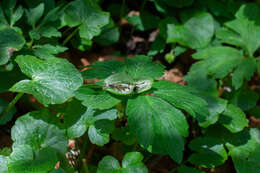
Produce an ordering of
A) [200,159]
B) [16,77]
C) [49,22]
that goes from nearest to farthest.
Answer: [200,159] → [16,77] → [49,22]

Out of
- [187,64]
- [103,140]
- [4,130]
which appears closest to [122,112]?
[103,140]

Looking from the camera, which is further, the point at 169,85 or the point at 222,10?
the point at 222,10

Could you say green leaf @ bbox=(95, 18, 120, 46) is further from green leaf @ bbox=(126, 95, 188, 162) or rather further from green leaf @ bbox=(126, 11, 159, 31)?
green leaf @ bbox=(126, 95, 188, 162)

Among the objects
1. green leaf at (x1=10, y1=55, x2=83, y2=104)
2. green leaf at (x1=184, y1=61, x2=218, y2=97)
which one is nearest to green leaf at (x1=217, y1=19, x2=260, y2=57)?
green leaf at (x1=184, y1=61, x2=218, y2=97)

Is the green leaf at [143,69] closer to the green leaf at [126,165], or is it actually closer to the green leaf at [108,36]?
the green leaf at [126,165]

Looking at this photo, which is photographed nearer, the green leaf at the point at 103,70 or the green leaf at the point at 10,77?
the green leaf at the point at 103,70

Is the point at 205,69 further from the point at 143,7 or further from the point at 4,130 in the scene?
the point at 4,130

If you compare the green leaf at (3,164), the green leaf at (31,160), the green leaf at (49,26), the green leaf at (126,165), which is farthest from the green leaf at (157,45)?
the green leaf at (3,164)
